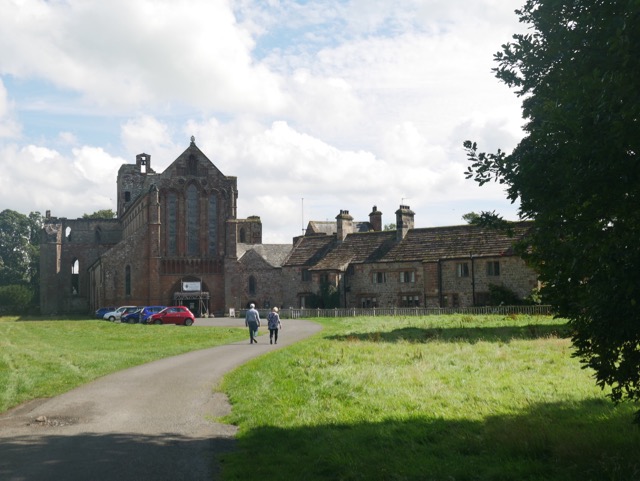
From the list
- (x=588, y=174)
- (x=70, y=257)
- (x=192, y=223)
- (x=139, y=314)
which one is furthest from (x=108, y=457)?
(x=70, y=257)

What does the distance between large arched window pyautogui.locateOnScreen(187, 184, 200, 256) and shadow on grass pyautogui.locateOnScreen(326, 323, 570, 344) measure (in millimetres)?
46251

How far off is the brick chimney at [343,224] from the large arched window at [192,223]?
16.7 metres

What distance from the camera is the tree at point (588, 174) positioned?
7.68 m

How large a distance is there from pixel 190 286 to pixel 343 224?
18491 mm

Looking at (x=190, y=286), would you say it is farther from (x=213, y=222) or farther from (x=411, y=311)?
(x=411, y=311)

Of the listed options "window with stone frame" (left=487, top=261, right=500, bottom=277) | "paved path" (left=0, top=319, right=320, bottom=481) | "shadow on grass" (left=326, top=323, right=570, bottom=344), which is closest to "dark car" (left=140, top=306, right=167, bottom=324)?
"shadow on grass" (left=326, top=323, right=570, bottom=344)

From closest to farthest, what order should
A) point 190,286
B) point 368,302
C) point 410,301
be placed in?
point 410,301, point 368,302, point 190,286

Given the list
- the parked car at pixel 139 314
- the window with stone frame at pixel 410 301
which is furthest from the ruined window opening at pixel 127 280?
the window with stone frame at pixel 410 301

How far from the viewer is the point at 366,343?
27.2m

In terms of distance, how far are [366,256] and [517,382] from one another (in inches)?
1991

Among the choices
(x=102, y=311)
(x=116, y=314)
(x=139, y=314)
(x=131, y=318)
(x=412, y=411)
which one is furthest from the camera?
(x=102, y=311)

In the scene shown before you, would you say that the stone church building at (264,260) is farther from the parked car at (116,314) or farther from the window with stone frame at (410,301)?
the parked car at (116,314)

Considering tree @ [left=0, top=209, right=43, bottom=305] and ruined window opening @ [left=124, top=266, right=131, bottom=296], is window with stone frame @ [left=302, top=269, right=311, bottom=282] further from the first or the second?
tree @ [left=0, top=209, right=43, bottom=305]

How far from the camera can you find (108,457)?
33.6ft
